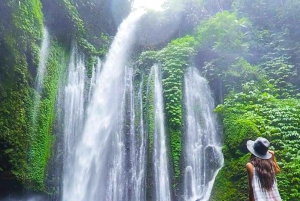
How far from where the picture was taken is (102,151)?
988 cm

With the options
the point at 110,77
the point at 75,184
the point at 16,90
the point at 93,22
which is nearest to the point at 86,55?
the point at 110,77

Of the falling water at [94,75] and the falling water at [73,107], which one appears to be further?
the falling water at [94,75]

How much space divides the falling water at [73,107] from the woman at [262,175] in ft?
25.5

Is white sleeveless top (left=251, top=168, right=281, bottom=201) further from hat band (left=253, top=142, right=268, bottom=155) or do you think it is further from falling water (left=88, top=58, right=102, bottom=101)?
falling water (left=88, top=58, right=102, bottom=101)

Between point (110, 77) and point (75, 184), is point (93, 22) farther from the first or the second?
point (75, 184)

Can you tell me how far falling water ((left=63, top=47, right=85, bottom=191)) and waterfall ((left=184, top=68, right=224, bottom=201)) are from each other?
4099 millimetres

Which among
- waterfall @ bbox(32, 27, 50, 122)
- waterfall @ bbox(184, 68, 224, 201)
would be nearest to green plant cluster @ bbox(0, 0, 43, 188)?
waterfall @ bbox(32, 27, 50, 122)

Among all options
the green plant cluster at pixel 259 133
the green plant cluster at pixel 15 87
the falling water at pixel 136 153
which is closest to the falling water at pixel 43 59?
the green plant cluster at pixel 15 87

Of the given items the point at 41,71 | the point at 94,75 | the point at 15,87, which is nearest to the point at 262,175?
the point at 15,87

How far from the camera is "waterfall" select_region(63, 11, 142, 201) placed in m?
8.99

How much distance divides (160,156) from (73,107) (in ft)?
13.0

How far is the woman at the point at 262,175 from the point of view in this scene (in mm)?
2600

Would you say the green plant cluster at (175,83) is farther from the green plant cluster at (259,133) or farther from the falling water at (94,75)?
the falling water at (94,75)

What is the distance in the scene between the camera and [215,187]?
6.89 metres
